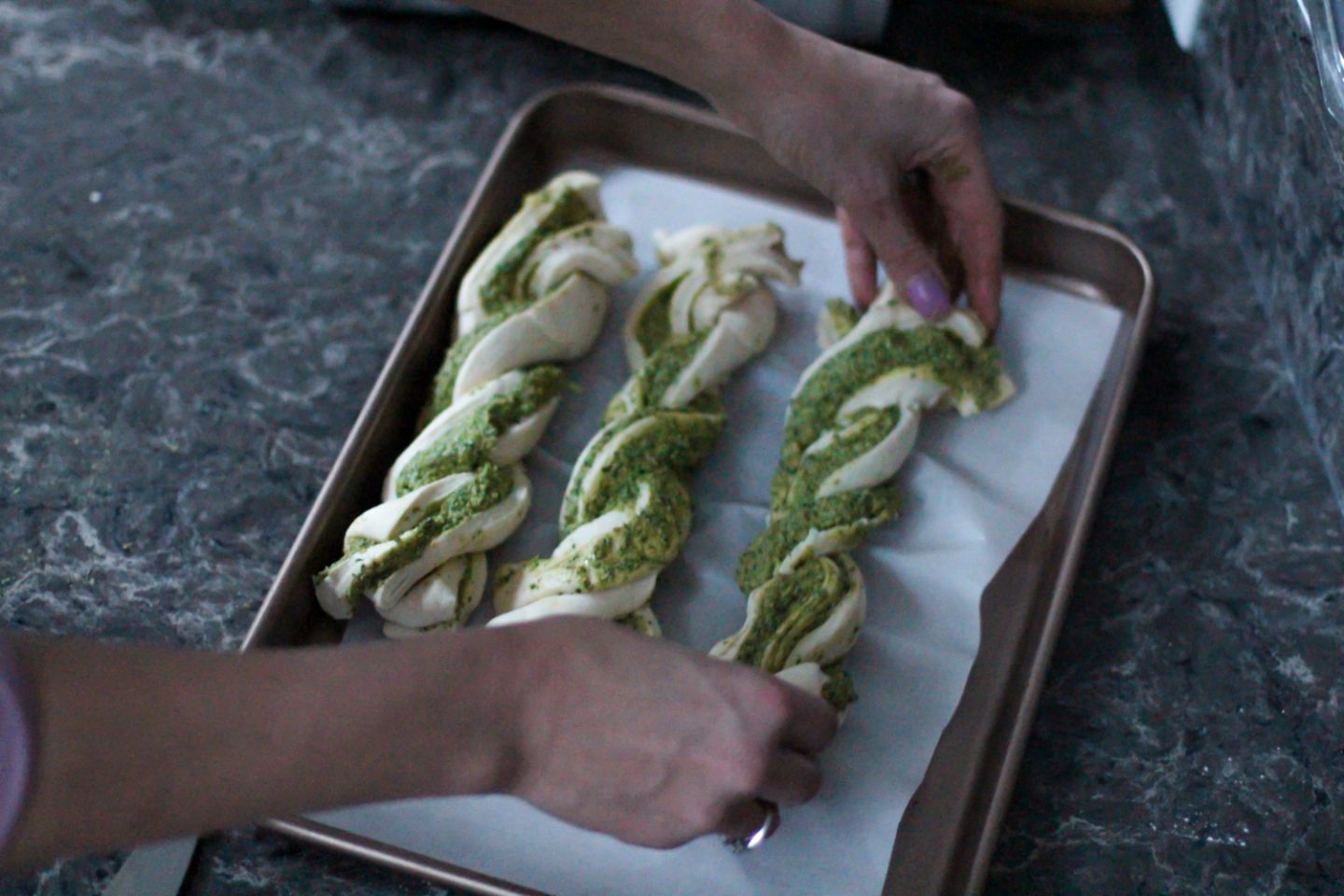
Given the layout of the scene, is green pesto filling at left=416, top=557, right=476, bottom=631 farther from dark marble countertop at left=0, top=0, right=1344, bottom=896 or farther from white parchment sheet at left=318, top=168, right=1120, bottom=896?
dark marble countertop at left=0, top=0, right=1344, bottom=896

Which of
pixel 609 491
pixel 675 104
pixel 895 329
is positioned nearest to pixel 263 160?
pixel 675 104

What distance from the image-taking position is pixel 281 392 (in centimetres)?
177

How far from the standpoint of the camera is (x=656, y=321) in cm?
179

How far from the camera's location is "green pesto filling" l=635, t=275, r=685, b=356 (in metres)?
1.78

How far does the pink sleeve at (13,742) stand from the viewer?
36.3 inches

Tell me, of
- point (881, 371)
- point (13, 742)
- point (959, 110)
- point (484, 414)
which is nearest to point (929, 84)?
point (959, 110)

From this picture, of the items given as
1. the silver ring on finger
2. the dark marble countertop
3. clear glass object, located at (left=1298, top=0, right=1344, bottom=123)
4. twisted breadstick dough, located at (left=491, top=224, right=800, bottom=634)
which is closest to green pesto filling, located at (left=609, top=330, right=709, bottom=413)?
twisted breadstick dough, located at (left=491, top=224, right=800, bottom=634)

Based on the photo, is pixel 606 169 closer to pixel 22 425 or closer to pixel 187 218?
pixel 187 218

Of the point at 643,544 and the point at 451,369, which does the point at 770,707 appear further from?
the point at 451,369

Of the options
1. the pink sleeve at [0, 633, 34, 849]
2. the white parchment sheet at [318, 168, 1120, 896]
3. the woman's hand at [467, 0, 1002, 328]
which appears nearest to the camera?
the pink sleeve at [0, 633, 34, 849]

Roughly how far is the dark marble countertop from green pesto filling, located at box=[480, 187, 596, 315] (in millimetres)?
198

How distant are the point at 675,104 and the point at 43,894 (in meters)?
1.34

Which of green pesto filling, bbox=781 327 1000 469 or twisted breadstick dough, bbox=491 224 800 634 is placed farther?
green pesto filling, bbox=781 327 1000 469

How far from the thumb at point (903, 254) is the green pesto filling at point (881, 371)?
0.05m
